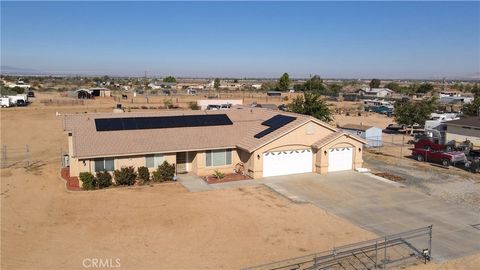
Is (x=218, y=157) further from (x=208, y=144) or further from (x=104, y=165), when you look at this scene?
(x=104, y=165)

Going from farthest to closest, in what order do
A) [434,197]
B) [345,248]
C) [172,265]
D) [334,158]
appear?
[334,158] < [434,197] < [345,248] < [172,265]

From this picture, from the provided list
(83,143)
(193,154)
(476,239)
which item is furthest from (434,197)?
(83,143)

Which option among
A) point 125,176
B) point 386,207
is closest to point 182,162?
point 125,176

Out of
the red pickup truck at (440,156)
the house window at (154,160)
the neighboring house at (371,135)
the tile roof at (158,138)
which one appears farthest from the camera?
the neighboring house at (371,135)

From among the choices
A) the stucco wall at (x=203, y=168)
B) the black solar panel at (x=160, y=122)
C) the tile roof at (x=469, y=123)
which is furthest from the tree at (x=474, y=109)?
the stucco wall at (x=203, y=168)

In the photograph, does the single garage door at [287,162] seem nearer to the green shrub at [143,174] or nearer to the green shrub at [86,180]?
the green shrub at [143,174]

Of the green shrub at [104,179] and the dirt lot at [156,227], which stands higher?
the green shrub at [104,179]

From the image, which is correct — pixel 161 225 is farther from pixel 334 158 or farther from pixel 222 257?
pixel 334 158
